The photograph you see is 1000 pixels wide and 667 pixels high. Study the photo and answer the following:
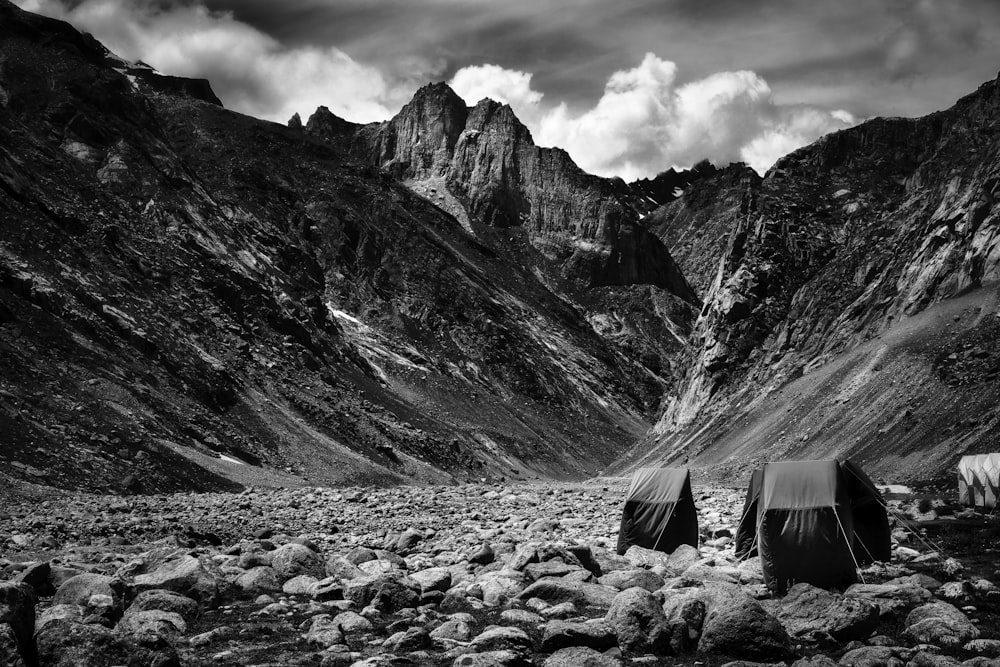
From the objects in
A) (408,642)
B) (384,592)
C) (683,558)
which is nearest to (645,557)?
(683,558)

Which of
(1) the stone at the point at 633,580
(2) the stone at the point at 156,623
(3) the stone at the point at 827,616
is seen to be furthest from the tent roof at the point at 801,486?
(2) the stone at the point at 156,623

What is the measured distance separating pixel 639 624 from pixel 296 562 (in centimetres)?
1044

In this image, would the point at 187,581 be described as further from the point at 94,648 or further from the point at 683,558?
the point at 683,558

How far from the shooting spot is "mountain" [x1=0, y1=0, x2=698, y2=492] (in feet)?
220

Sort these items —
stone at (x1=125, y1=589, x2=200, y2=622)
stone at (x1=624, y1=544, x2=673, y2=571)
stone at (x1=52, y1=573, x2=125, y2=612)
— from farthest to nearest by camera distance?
stone at (x1=624, y1=544, x2=673, y2=571)
stone at (x1=52, y1=573, x2=125, y2=612)
stone at (x1=125, y1=589, x2=200, y2=622)

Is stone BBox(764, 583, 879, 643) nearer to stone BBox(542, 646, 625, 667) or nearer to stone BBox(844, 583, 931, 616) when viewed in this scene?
stone BBox(844, 583, 931, 616)

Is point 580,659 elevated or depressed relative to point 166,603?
elevated

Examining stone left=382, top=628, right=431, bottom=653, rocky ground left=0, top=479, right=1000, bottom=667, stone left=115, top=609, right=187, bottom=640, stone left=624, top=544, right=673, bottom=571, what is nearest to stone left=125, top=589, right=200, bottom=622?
rocky ground left=0, top=479, right=1000, bottom=667

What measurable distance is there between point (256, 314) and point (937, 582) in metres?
101

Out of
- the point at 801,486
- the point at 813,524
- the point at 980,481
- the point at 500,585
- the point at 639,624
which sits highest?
the point at 801,486

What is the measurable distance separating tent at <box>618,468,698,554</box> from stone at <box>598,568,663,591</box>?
18.8 feet

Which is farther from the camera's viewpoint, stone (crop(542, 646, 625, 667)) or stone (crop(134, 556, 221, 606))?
stone (crop(134, 556, 221, 606))

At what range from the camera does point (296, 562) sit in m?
23.6

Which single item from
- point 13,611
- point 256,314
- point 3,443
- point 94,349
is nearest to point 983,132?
point 256,314
